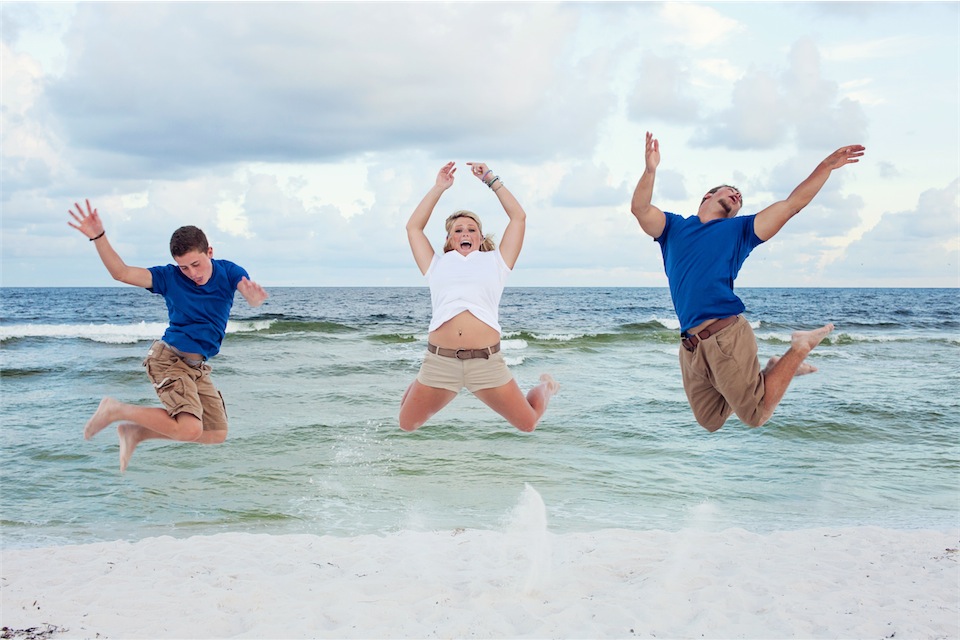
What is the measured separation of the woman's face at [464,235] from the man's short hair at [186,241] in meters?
1.96

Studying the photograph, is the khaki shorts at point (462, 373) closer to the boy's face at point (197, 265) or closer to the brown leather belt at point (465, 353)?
the brown leather belt at point (465, 353)

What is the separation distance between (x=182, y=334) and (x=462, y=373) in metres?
2.28

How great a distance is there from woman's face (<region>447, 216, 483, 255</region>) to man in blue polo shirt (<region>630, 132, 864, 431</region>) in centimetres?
130

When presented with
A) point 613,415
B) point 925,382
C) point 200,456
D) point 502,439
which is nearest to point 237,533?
point 200,456

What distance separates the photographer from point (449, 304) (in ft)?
19.5

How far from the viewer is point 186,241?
18.5 feet

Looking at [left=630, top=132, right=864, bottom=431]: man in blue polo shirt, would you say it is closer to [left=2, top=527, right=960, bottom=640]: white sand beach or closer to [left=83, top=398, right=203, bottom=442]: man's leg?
[left=2, top=527, right=960, bottom=640]: white sand beach

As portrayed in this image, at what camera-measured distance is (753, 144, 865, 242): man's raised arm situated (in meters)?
5.09

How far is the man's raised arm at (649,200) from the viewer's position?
5.43m

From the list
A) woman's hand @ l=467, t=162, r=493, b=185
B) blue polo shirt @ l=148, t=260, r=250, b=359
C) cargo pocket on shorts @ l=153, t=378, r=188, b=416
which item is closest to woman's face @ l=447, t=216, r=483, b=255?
woman's hand @ l=467, t=162, r=493, b=185

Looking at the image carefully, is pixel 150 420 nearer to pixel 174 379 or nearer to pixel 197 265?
pixel 174 379

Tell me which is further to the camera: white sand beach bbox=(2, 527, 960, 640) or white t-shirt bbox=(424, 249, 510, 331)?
white sand beach bbox=(2, 527, 960, 640)

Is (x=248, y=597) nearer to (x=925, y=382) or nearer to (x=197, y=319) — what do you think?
(x=197, y=319)

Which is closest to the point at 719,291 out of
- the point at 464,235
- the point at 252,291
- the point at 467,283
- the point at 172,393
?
the point at 467,283
